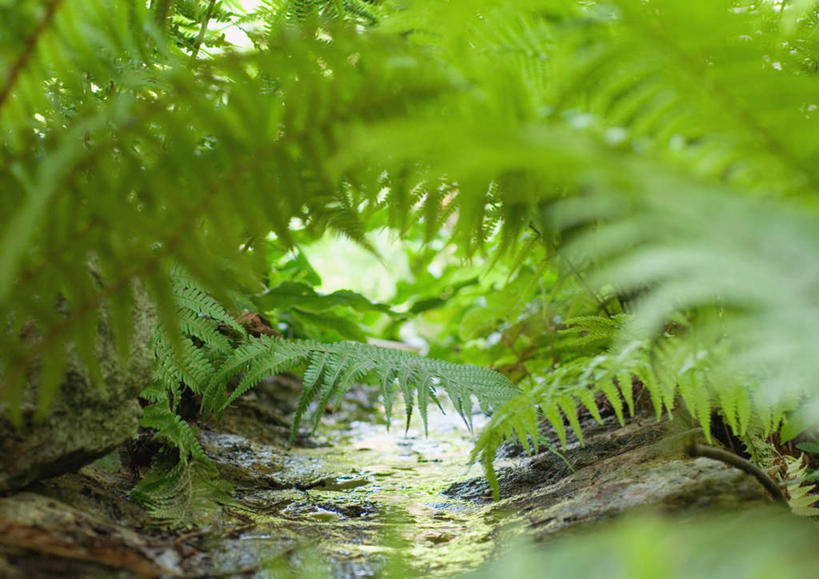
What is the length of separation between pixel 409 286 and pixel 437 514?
6.55ft

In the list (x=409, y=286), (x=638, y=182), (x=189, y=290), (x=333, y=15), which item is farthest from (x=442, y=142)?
(x=409, y=286)

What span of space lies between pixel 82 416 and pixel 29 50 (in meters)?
0.51

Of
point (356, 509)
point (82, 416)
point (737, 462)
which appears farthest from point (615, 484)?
point (82, 416)

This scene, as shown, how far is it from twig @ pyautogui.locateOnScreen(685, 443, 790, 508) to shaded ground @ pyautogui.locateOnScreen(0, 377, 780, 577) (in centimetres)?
2

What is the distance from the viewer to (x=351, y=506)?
4.38ft

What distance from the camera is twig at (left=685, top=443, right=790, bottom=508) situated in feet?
3.11

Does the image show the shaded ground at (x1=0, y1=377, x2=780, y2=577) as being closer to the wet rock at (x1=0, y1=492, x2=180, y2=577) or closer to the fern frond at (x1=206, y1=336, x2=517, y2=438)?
the wet rock at (x1=0, y1=492, x2=180, y2=577)

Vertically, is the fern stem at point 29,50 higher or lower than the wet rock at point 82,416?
higher

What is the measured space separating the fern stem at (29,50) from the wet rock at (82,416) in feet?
1.15

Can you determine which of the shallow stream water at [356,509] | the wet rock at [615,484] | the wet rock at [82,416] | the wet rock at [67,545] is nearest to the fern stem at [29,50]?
the wet rock at [82,416]

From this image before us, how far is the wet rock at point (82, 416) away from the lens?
2.93 feet

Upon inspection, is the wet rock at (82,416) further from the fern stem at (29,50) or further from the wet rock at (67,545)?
the fern stem at (29,50)

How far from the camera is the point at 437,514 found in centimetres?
131

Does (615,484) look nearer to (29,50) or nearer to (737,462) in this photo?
(737,462)
